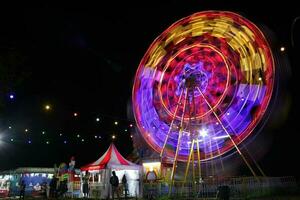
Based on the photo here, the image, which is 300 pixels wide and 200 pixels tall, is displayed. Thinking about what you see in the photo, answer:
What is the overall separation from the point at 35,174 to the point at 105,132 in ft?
78.0

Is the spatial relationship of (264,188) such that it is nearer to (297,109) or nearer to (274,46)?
(274,46)

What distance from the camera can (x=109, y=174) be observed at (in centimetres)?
2094

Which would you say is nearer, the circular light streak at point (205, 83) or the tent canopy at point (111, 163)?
the circular light streak at point (205, 83)

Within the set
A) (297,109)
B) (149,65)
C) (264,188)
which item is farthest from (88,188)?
(297,109)

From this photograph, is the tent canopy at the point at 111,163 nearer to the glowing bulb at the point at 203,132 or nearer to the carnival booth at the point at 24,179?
the glowing bulb at the point at 203,132

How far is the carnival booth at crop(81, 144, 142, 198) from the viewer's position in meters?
20.8

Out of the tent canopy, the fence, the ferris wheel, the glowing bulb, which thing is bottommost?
the fence

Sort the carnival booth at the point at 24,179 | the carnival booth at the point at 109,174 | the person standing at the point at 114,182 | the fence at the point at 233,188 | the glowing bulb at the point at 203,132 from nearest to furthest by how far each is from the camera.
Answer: the fence at the point at 233,188 < the person standing at the point at 114,182 < the carnival booth at the point at 109,174 < the glowing bulb at the point at 203,132 < the carnival booth at the point at 24,179

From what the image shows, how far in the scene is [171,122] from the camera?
2228 cm

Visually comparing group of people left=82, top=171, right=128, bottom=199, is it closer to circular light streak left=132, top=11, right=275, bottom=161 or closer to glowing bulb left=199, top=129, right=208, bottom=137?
circular light streak left=132, top=11, right=275, bottom=161

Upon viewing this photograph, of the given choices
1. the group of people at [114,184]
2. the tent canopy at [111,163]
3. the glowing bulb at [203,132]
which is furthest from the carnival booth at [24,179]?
the glowing bulb at [203,132]

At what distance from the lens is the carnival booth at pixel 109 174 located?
2084cm

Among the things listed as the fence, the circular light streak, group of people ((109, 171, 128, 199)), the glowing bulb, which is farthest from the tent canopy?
the glowing bulb

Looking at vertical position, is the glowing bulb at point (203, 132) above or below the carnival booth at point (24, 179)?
above
